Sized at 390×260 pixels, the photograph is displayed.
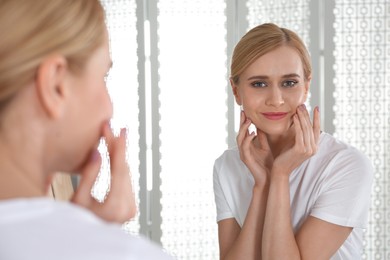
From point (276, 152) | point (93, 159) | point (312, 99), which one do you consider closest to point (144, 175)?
point (312, 99)

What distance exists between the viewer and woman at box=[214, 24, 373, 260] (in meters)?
1.76

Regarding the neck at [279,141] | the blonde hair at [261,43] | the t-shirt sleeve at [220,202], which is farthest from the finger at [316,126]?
the t-shirt sleeve at [220,202]

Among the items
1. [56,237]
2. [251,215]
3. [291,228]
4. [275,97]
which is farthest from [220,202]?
[56,237]

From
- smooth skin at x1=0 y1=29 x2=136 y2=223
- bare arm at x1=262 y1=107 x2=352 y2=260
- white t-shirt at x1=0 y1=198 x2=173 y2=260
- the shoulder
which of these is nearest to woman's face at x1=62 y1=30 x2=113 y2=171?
smooth skin at x1=0 y1=29 x2=136 y2=223

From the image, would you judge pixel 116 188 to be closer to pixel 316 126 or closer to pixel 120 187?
pixel 120 187

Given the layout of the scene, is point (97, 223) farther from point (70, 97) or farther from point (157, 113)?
point (157, 113)

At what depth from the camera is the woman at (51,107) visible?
57 centimetres

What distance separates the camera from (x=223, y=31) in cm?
339

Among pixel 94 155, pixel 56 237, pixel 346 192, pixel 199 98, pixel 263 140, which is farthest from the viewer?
pixel 199 98

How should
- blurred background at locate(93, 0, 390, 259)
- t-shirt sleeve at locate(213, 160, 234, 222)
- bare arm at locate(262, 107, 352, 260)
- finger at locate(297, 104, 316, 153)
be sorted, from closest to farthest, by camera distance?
bare arm at locate(262, 107, 352, 260) → finger at locate(297, 104, 316, 153) → t-shirt sleeve at locate(213, 160, 234, 222) → blurred background at locate(93, 0, 390, 259)

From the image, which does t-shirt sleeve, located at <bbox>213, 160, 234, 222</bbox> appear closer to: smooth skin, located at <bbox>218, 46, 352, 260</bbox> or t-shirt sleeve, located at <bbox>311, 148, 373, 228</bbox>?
smooth skin, located at <bbox>218, 46, 352, 260</bbox>

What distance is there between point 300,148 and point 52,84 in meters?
1.28

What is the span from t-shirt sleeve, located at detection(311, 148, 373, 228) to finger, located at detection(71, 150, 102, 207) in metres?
1.06

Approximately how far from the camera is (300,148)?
1.82 m
